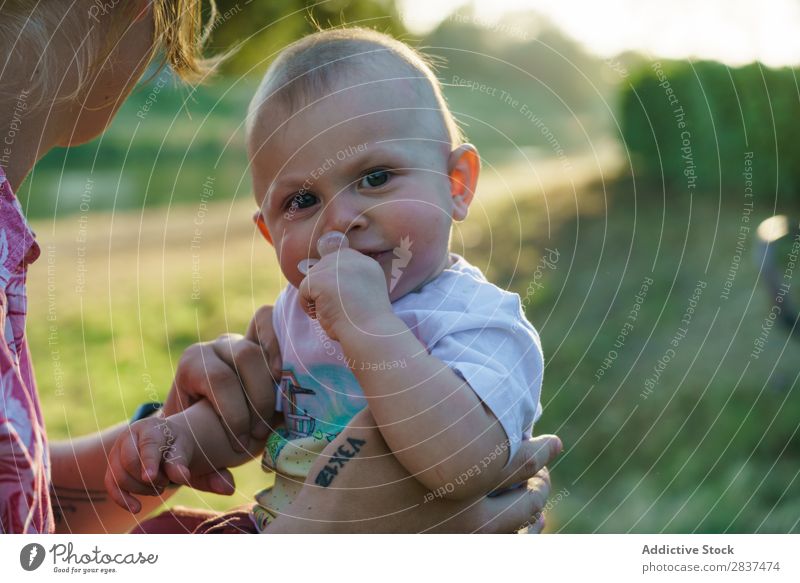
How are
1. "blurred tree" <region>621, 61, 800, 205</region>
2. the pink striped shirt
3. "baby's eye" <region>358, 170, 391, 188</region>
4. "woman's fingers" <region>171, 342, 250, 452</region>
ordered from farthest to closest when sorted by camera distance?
1. "blurred tree" <region>621, 61, 800, 205</region>
2. "woman's fingers" <region>171, 342, 250, 452</region>
3. "baby's eye" <region>358, 170, 391, 188</region>
4. the pink striped shirt

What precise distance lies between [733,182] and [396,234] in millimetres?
4753

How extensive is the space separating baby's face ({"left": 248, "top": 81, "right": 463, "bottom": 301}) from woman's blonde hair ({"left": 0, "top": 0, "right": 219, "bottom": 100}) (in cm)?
20

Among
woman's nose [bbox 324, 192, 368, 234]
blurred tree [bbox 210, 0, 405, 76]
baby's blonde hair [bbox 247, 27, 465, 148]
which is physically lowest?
woman's nose [bbox 324, 192, 368, 234]

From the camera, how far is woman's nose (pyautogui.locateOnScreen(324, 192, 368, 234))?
43.6 inches

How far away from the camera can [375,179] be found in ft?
3.72

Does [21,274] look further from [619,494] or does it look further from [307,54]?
[619,494]

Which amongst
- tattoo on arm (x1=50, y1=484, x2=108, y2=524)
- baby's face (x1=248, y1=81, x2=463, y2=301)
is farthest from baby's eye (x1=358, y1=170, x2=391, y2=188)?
tattoo on arm (x1=50, y1=484, x2=108, y2=524)

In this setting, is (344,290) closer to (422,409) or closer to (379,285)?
(379,285)

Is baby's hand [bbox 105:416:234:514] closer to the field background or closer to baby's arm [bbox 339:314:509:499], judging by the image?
baby's arm [bbox 339:314:509:499]

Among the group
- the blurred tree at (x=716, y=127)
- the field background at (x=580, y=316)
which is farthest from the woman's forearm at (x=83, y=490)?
the blurred tree at (x=716, y=127)

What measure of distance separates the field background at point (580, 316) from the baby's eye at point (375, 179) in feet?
1.24

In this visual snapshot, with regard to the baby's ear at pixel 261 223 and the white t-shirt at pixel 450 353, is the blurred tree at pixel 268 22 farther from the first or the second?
the white t-shirt at pixel 450 353
